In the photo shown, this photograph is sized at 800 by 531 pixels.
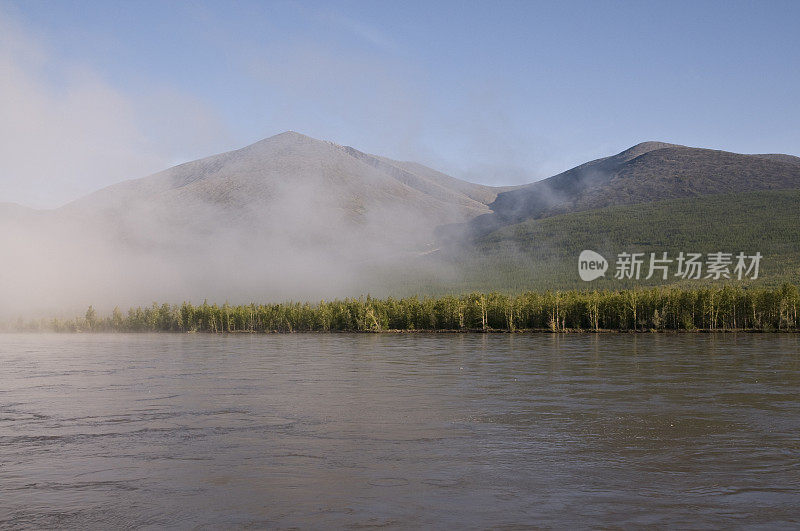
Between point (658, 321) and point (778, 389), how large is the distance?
127599 millimetres

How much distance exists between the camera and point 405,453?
28.2 meters

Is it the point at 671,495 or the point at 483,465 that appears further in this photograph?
the point at 483,465

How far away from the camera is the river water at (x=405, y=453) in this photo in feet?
66.7

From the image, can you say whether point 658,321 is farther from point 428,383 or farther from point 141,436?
point 141,436

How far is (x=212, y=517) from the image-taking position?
20062mm

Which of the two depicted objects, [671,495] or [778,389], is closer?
[671,495]

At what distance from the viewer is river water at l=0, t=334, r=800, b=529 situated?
66.7 feet

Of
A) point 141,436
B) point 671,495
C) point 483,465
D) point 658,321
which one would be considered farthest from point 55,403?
point 658,321

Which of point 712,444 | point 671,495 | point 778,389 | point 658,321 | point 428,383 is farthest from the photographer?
point 658,321

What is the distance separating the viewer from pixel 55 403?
145ft

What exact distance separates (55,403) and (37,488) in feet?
76.9

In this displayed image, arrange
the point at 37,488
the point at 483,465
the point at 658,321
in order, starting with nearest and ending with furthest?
the point at 37,488 → the point at 483,465 → the point at 658,321

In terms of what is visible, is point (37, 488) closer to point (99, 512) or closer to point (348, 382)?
point (99, 512)

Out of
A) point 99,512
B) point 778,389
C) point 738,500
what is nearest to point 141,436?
point 99,512
